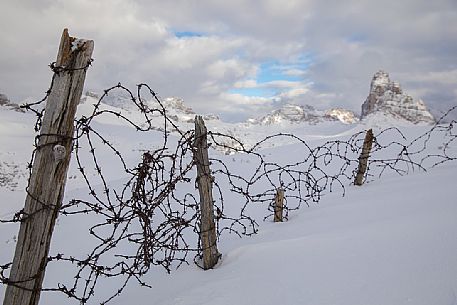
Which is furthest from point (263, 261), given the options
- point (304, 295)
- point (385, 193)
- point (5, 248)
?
point (5, 248)

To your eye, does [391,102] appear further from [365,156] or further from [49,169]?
[49,169]

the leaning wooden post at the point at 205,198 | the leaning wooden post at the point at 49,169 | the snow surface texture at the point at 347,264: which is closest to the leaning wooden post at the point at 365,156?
the snow surface texture at the point at 347,264

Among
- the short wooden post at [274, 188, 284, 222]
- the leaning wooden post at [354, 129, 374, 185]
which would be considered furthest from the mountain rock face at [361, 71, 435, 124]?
the short wooden post at [274, 188, 284, 222]

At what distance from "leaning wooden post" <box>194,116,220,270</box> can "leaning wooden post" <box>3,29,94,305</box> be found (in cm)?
128

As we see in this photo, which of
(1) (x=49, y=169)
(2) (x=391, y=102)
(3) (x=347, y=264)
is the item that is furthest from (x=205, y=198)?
(2) (x=391, y=102)

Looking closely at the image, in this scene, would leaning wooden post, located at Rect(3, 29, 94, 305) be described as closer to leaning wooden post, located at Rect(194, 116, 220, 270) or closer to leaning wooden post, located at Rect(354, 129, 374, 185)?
leaning wooden post, located at Rect(194, 116, 220, 270)

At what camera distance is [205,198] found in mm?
3041

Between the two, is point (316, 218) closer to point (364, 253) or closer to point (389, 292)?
point (364, 253)

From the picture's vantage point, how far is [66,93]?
177 cm

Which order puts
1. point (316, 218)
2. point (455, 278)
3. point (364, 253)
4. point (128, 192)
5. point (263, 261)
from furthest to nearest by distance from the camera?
point (128, 192), point (316, 218), point (263, 261), point (364, 253), point (455, 278)

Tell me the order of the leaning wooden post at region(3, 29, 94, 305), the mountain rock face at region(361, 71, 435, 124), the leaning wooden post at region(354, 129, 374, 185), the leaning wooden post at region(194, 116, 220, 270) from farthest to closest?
the mountain rock face at region(361, 71, 435, 124) < the leaning wooden post at region(354, 129, 374, 185) < the leaning wooden post at region(194, 116, 220, 270) < the leaning wooden post at region(3, 29, 94, 305)

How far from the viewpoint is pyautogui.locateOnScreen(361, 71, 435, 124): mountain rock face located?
110250 mm

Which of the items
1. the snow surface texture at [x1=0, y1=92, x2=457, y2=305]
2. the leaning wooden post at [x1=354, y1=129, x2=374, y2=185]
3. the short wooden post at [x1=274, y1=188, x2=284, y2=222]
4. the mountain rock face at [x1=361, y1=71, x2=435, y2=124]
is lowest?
the snow surface texture at [x1=0, y1=92, x2=457, y2=305]

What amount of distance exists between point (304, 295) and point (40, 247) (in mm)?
1594
